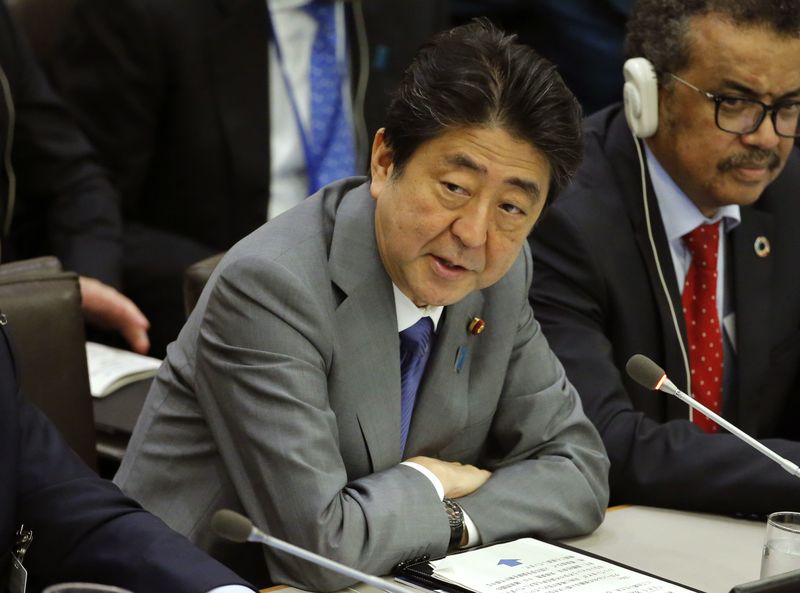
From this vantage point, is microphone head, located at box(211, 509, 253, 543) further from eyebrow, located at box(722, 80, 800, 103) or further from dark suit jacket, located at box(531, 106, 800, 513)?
eyebrow, located at box(722, 80, 800, 103)

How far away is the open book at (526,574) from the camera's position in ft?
5.39

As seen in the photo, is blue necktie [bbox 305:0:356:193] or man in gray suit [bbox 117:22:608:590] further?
blue necktie [bbox 305:0:356:193]

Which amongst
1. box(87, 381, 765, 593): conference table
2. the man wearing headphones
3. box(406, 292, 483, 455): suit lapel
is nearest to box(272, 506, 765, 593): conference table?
box(87, 381, 765, 593): conference table

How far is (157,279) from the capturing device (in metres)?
3.33

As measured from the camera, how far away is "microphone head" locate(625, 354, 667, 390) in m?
1.73

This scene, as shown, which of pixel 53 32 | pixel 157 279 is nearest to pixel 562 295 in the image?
pixel 157 279

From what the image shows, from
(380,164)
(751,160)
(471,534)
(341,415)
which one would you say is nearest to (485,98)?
(380,164)

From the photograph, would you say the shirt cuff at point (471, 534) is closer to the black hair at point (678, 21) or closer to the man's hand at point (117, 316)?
the black hair at point (678, 21)

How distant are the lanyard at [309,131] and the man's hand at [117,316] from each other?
77cm

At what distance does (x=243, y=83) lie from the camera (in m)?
3.40

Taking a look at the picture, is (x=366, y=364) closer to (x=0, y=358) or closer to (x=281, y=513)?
(x=281, y=513)

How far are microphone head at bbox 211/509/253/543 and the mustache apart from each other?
139 centimetres

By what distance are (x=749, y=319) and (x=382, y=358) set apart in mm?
895

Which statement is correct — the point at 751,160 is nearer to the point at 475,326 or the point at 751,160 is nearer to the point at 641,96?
the point at 641,96
